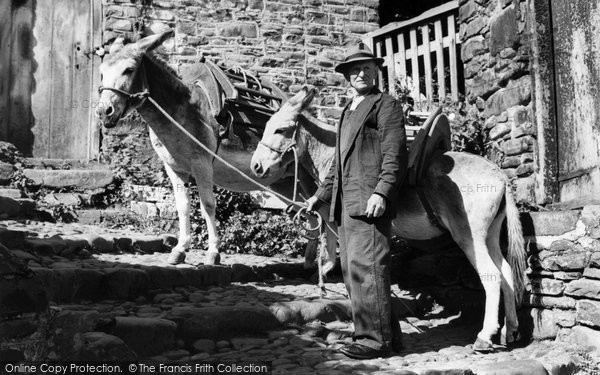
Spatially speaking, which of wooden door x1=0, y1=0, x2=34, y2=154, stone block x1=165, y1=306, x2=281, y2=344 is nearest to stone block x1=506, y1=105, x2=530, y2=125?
stone block x1=165, y1=306, x2=281, y2=344

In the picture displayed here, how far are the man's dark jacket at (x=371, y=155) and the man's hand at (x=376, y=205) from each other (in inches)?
1.9

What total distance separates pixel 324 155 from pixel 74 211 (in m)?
4.29

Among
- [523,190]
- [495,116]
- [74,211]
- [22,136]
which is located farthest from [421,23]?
[22,136]

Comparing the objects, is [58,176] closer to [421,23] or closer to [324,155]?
[324,155]

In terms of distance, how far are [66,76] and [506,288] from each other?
7.65m

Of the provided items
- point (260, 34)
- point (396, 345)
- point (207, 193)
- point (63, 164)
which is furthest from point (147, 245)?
point (260, 34)

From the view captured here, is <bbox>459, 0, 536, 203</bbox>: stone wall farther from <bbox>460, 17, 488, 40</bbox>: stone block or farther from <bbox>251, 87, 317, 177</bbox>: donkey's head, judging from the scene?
<bbox>251, 87, 317, 177</bbox>: donkey's head

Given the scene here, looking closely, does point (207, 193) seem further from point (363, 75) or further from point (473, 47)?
point (473, 47)

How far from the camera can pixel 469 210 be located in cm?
480

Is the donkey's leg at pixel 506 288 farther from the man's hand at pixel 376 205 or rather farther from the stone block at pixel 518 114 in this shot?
the stone block at pixel 518 114

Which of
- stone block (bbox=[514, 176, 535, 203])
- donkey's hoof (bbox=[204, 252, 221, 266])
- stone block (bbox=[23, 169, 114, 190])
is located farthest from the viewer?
stone block (bbox=[23, 169, 114, 190])

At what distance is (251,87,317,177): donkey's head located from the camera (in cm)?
507

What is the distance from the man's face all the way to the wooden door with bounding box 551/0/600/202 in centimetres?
211

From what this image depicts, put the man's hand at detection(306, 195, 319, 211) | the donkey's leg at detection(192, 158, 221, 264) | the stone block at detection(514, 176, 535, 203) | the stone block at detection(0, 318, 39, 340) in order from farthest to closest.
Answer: the donkey's leg at detection(192, 158, 221, 264) → the stone block at detection(514, 176, 535, 203) → the man's hand at detection(306, 195, 319, 211) → the stone block at detection(0, 318, 39, 340)
